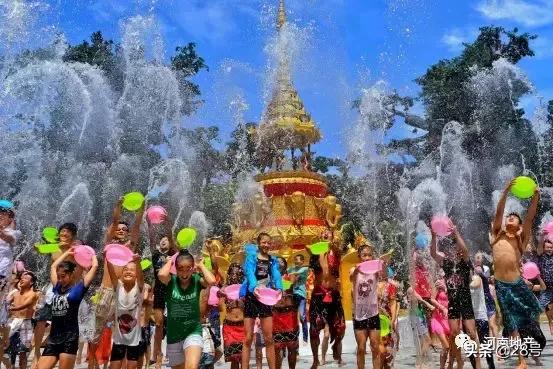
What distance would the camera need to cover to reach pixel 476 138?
3341cm

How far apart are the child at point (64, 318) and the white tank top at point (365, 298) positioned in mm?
2983

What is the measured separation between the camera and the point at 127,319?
563 centimetres

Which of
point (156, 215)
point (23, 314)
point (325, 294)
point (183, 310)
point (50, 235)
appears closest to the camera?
point (183, 310)

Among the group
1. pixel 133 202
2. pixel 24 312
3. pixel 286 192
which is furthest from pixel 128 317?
pixel 286 192

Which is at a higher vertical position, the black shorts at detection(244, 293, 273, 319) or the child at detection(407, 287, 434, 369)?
the black shorts at detection(244, 293, 273, 319)

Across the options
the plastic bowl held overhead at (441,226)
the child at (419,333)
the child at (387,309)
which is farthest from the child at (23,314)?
the plastic bowl held overhead at (441,226)

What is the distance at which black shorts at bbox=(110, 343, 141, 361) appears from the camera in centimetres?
558

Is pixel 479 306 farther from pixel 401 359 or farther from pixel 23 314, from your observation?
pixel 23 314

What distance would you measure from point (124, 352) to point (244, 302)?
154 centimetres

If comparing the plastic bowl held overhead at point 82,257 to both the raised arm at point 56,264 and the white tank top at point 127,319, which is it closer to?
the raised arm at point 56,264

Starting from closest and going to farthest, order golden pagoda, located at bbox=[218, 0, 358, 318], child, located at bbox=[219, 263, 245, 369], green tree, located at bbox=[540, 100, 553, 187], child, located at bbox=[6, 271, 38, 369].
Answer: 1. child, located at bbox=[219, 263, 245, 369]
2. child, located at bbox=[6, 271, 38, 369]
3. golden pagoda, located at bbox=[218, 0, 358, 318]
4. green tree, located at bbox=[540, 100, 553, 187]

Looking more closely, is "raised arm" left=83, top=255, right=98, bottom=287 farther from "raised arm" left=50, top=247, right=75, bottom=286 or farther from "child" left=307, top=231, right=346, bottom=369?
"child" left=307, top=231, right=346, bottom=369

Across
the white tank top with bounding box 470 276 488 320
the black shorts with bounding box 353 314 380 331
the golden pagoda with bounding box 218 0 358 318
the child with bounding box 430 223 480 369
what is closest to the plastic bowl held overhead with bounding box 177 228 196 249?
the black shorts with bounding box 353 314 380 331

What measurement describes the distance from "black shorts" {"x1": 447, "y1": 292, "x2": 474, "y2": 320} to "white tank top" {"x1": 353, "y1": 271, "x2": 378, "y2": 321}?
979 millimetres
